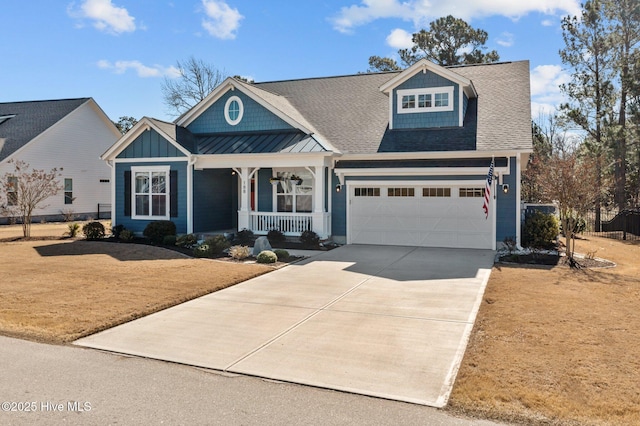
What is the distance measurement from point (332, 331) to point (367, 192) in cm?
1028

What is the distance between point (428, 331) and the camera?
23.2ft

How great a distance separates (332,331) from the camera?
7102mm

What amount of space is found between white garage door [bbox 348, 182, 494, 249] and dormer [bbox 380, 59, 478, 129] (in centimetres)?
269

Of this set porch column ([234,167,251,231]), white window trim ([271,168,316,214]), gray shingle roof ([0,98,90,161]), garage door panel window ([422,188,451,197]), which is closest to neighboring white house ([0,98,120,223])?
gray shingle roof ([0,98,90,161])

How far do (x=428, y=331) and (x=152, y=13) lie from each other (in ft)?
54.0

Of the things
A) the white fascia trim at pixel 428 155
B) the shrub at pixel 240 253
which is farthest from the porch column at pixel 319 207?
the shrub at pixel 240 253

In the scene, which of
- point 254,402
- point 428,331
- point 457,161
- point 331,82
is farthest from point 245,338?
point 331,82

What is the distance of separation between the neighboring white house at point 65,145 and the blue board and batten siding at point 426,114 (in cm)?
1986

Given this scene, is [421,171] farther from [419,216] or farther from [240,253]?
[240,253]

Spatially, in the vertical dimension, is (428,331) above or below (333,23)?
below

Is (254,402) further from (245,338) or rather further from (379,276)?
(379,276)

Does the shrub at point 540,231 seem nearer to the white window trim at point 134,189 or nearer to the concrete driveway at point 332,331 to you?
the concrete driveway at point 332,331

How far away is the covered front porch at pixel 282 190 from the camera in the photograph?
1662 cm

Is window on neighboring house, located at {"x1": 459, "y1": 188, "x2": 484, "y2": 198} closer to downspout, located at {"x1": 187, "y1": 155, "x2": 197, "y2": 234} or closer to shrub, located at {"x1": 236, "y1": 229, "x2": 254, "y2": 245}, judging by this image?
shrub, located at {"x1": 236, "y1": 229, "x2": 254, "y2": 245}
